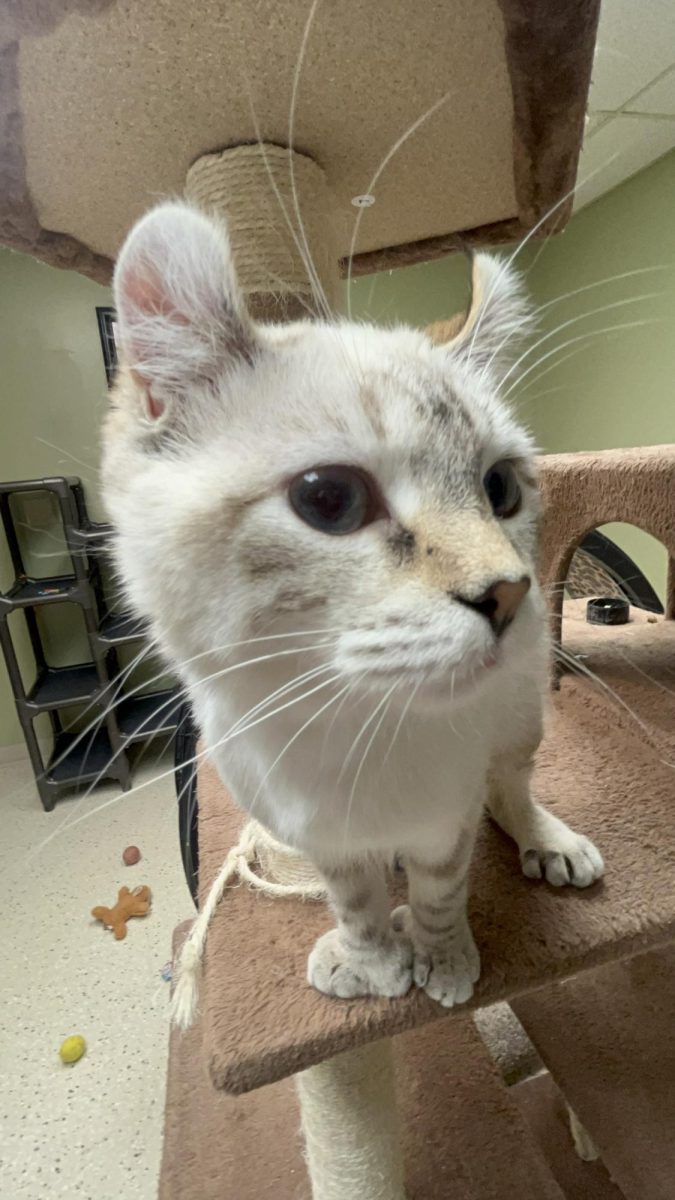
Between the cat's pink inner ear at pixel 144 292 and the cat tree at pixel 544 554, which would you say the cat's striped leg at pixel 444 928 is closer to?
the cat tree at pixel 544 554

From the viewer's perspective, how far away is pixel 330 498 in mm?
382

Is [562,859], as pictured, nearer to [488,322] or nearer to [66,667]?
[488,322]

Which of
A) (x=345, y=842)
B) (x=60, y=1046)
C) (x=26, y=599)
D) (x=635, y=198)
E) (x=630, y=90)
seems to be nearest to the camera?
(x=345, y=842)

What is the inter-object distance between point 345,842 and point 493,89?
0.76 metres

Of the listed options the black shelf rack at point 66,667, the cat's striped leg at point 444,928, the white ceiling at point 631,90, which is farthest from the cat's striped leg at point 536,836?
the black shelf rack at point 66,667

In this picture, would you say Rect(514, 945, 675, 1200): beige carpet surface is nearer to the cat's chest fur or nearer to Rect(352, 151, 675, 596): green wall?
the cat's chest fur

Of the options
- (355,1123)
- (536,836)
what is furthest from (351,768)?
(355,1123)

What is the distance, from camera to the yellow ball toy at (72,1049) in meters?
1.35

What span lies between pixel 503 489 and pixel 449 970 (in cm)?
39

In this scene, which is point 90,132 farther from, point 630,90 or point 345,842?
point 630,90

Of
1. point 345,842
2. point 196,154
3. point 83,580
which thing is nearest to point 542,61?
point 196,154

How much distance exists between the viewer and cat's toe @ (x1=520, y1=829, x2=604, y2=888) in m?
0.65

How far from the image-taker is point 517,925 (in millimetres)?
618

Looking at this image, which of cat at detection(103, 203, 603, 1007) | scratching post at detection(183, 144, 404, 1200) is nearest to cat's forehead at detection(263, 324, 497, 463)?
cat at detection(103, 203, 603, 1007)
